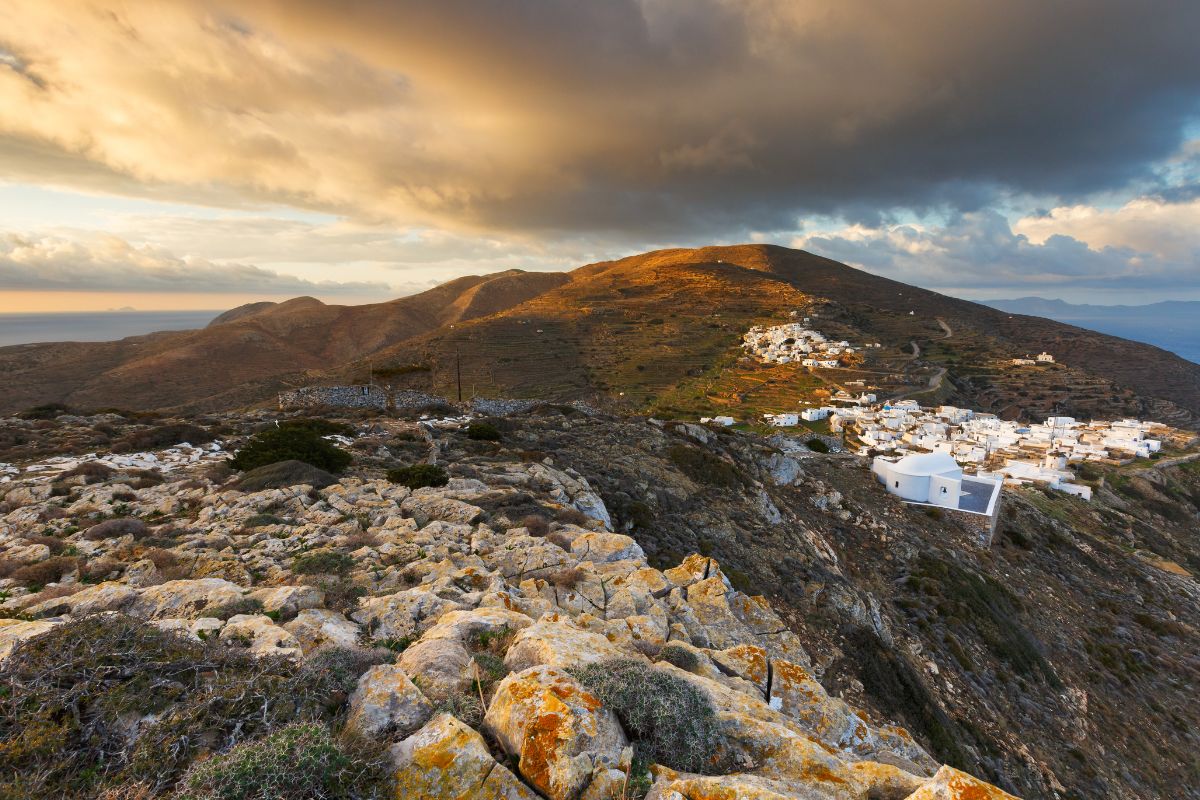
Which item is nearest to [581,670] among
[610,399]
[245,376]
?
[610,399]

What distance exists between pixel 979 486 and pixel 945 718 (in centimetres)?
2867

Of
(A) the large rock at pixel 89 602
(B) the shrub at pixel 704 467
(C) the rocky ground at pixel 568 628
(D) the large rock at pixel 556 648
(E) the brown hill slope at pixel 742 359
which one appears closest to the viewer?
(C) the rocky ground at pixel 568 628

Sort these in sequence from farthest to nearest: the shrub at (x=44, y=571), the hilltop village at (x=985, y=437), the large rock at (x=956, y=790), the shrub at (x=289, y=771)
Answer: the hilltop village at (x=985, y=437) < the shrub at (x=44, y=571) < the large rock at (x=956, y=790) < the shrub at (x=289, y=771)

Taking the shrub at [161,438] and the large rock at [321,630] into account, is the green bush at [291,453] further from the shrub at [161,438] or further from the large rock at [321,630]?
the large rock at [321,630]

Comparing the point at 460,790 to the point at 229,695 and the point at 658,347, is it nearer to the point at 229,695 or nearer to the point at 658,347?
the point at 229,695

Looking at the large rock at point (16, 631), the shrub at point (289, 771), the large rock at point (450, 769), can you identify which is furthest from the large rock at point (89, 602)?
the large rock at point (450, 769)

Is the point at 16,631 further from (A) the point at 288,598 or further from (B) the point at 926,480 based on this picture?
(B) the point at 926,480

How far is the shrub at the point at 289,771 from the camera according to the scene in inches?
139

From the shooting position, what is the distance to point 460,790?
417 centimetres

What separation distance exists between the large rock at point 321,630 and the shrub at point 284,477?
7.97 m

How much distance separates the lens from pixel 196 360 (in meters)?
116

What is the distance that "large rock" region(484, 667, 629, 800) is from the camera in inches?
173

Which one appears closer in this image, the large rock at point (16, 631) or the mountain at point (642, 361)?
the large rock at point (16, 631)

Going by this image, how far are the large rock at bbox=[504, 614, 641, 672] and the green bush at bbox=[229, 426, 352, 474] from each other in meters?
12.6
